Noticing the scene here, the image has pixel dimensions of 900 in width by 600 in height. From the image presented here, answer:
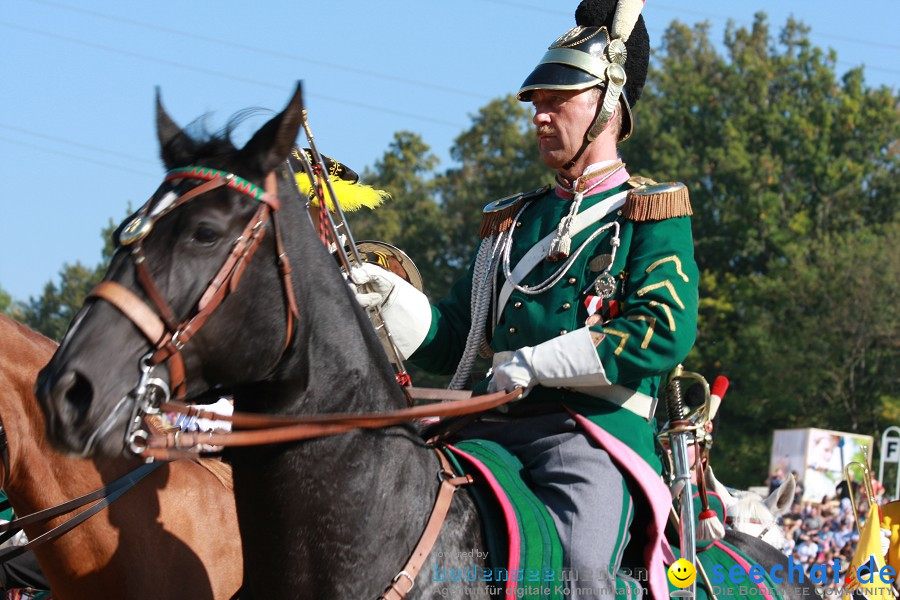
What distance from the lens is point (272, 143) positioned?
3.82 metres

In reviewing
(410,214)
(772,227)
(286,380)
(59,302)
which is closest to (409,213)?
(410,214)

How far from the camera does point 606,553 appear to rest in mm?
4266

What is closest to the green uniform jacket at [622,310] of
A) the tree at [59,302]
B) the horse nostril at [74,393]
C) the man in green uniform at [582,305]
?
the man in green uniform at [582,305]

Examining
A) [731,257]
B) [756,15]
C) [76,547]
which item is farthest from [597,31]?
[756,15]

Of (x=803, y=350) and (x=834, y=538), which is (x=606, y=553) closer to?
(x=834, y=538)

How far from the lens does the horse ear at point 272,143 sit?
3783 mm

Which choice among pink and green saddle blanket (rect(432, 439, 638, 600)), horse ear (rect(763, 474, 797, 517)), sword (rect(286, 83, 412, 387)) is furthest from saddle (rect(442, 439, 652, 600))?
horse ear (rect(763, 474, 797, 517))

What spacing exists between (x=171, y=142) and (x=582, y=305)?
1706 mm

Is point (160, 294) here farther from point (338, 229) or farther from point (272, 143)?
point (338, 229)

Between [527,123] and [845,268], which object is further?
[527,123]

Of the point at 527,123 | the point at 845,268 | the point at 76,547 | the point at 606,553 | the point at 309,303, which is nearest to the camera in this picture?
the point at 309,303

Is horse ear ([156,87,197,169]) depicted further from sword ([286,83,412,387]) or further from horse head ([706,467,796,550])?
horse head ([706,467,796,550])

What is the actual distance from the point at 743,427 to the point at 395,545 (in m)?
39.7

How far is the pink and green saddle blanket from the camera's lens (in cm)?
414
